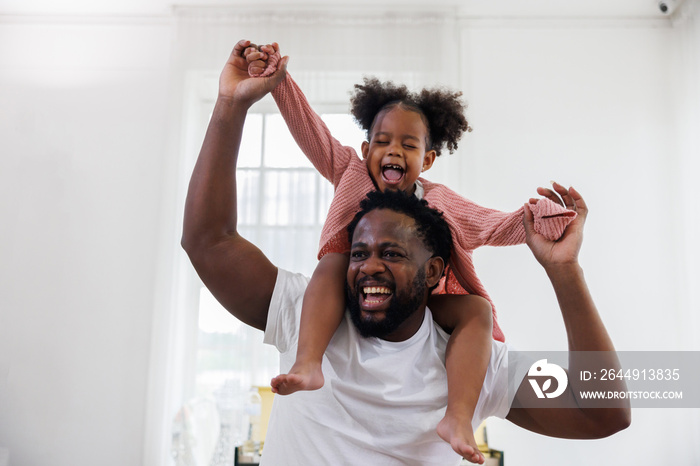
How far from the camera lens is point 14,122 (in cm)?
410

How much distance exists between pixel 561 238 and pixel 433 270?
9.2 inches

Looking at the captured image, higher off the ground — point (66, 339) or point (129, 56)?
point (129, 56)

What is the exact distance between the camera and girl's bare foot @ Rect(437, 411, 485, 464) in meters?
0.90

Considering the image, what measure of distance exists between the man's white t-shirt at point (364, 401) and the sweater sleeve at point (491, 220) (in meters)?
0.21

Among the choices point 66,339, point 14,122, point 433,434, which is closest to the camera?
point 433,434

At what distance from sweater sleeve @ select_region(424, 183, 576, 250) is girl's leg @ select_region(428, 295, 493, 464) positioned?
118 millimetres

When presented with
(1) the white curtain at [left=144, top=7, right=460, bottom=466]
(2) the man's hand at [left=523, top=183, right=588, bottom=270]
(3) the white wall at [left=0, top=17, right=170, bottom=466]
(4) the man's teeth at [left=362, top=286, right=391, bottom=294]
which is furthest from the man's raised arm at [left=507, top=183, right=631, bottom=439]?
(3) the white wall at [left=0, top=17, right=170, bottom=466]

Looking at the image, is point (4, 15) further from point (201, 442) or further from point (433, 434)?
point (433, 434)

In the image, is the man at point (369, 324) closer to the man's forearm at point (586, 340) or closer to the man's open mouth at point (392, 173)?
the man's forearm at point (586, 340)

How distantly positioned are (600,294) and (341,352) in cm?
308

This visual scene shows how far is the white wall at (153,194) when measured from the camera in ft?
12.2

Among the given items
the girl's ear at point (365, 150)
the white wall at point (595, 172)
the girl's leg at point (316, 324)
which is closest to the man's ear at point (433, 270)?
the girl's leg at point (316, 324)

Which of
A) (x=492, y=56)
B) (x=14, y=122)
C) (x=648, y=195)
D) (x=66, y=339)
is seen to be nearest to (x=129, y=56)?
(x=14, y=122)

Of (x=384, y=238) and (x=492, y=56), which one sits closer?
(x=384, y=238)
